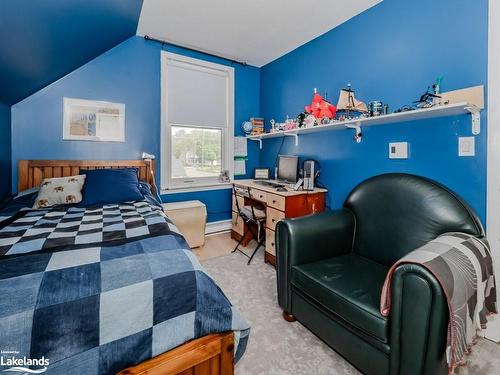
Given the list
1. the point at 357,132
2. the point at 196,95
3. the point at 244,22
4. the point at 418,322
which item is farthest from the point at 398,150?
the point at 196,95

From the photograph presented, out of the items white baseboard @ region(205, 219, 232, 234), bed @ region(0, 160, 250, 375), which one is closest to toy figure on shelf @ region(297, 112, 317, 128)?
white baseboard @ region(205, 219, 232, 234)

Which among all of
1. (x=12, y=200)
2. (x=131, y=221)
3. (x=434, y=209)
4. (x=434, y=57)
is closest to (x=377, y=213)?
(x=434, y=209)

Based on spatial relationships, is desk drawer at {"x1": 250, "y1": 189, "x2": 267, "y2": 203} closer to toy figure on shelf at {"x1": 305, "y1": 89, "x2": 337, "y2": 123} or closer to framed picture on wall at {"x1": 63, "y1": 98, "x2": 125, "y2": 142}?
toy figure on shelf at {"x1": 305, "y1": 89, "x2": 337, "y2": 123}

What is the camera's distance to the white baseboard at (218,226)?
370cm

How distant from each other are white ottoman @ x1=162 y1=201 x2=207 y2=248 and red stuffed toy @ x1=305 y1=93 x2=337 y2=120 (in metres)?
1.81

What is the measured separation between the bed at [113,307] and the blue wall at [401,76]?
190 cm

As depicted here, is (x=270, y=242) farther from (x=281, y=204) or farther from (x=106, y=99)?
(x=106, y=99)

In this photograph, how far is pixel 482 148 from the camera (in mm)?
1644

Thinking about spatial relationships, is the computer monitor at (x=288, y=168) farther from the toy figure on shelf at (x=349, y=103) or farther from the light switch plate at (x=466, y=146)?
the light switch plate at (x=466, y=146)

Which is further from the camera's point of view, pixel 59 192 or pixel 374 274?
pixel 59 192

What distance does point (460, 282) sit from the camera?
102 cm

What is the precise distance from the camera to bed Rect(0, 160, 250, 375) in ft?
2.61

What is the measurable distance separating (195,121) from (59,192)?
1.91m

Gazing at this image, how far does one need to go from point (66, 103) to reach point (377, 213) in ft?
11.0
